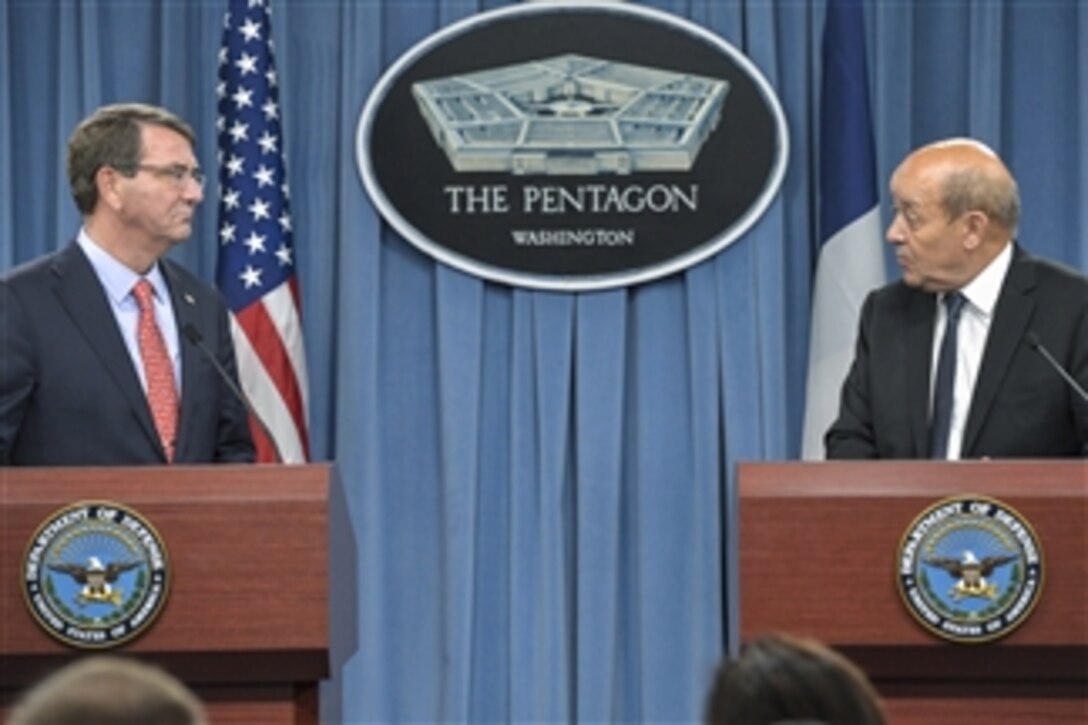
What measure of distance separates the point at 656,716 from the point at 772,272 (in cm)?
133

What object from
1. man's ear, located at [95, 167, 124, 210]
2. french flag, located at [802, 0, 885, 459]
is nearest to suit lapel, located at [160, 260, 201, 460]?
man's ear, located at [95, 167, 124, 210]

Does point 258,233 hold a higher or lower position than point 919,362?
higher

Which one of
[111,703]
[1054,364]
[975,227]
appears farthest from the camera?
[975,227]

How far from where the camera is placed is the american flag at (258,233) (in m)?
6.24

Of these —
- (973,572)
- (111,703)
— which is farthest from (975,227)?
(111,703)

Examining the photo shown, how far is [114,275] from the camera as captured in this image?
4.52 metres

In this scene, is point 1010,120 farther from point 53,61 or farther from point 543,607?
point 53,61

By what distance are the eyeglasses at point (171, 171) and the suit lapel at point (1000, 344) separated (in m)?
1.72

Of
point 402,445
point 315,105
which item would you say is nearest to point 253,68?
point 315,105

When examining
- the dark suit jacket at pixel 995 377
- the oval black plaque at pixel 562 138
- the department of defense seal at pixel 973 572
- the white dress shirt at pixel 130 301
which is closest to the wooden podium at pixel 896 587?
the department of defense seal at pixel 973 572

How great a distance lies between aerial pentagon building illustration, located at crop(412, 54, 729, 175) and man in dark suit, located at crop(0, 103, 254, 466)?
5.96 feet

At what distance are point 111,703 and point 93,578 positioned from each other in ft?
5.81

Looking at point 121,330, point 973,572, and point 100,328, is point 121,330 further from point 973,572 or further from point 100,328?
point 973,572

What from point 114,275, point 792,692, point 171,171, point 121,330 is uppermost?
point 171,171
